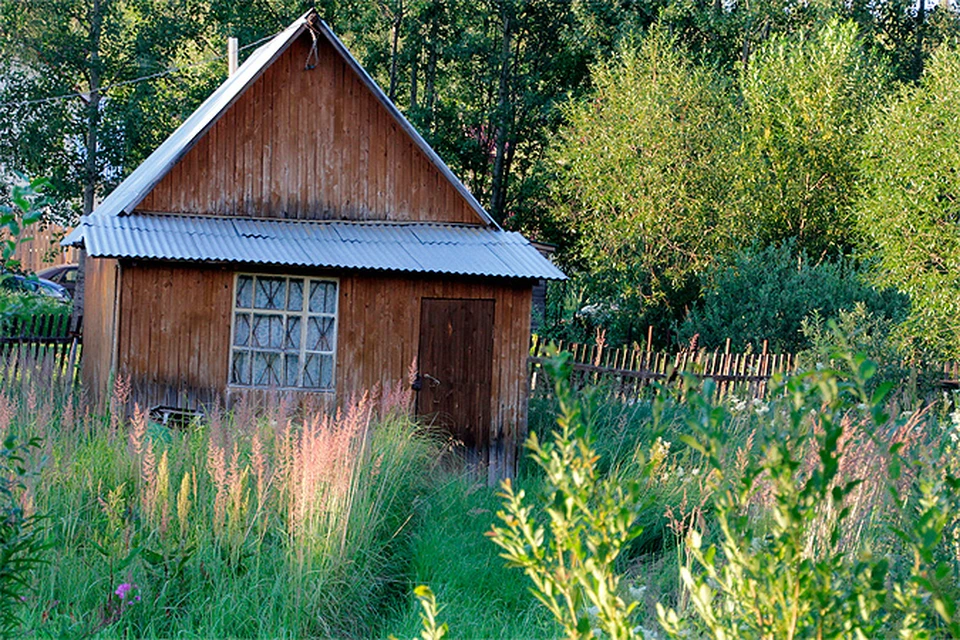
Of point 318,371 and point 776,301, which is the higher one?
point 776,301

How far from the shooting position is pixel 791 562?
258 centimetres

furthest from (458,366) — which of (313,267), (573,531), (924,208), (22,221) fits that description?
(924,208)

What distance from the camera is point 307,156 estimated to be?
12.2 metres

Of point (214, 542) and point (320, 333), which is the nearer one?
point (214, 542)

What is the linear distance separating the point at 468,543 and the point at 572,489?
4739 millimetres

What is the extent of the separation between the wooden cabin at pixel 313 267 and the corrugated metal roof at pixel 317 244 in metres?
0.03

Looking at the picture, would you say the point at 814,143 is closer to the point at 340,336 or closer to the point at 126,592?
the point at 340,336

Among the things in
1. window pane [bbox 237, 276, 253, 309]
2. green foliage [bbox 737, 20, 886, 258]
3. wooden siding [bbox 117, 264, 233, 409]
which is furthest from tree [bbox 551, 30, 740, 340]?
wooden siding [bbox 117, 264, 233, 409]

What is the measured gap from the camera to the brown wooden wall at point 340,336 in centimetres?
1088

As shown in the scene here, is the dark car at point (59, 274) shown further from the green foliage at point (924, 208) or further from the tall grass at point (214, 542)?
the tall grass at point (214, 542)

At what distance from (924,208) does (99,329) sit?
16.2m

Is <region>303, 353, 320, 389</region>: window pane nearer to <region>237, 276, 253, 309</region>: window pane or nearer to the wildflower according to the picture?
<region>237, 276, 253, 309</region>: window pane

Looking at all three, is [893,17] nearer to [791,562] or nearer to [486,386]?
[486,386]

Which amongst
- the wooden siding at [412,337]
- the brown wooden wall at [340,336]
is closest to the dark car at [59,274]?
the brown wooden wall at [340,336]
